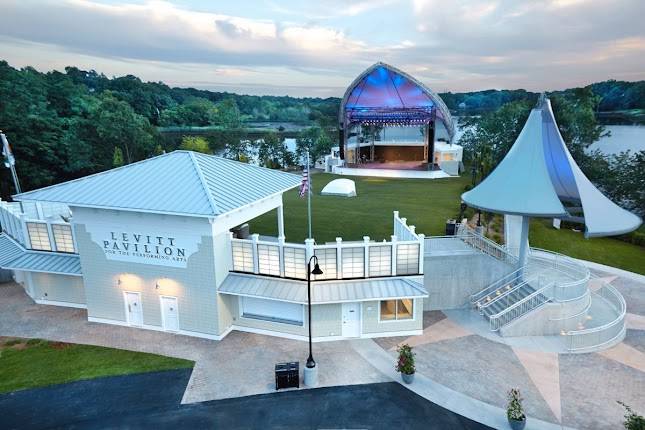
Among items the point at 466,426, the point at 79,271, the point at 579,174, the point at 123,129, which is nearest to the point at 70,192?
the point at 79,271

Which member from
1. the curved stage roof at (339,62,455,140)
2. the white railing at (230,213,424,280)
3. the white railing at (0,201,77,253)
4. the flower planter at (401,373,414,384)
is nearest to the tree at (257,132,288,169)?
the curved stage roof at (339,62,455,140)

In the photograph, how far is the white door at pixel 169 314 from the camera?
20.6 m

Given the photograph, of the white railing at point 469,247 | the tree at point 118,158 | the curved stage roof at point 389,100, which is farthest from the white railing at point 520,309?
the tree at point 118,158

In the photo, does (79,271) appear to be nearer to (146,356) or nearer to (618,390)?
(146,356)

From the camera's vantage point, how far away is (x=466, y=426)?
14461 millimetres

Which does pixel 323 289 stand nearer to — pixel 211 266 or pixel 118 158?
pixel 211 266

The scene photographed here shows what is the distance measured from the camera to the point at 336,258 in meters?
20.1

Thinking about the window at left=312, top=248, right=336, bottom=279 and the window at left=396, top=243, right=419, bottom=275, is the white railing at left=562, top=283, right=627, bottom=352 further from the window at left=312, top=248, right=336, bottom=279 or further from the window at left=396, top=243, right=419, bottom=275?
the window at left=312, top=248, right=336, bottom=279

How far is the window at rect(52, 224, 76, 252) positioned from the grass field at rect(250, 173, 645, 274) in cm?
1221

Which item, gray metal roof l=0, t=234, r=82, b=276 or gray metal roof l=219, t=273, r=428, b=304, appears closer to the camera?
gray metal roof l=219, t=273, r=428, b=304

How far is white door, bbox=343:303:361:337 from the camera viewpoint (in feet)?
66.1

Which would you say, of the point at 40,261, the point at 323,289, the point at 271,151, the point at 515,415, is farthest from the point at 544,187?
the point at 271,151

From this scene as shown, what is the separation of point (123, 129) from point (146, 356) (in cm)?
5468

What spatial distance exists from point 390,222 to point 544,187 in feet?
41.5
